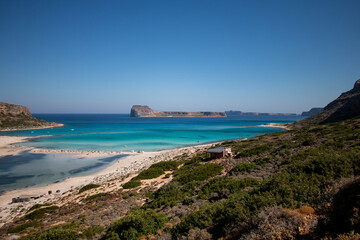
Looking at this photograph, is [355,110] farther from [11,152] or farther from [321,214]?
[11,152]

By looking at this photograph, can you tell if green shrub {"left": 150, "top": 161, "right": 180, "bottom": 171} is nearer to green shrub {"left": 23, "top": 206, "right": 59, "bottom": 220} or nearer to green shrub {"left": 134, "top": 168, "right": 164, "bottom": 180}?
green shrub {"left": 134, "top": 168, "right": 164, "bottom": 180}

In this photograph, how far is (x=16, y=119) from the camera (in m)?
96.1

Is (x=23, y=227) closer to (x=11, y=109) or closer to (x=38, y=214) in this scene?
(x=38, y=214)

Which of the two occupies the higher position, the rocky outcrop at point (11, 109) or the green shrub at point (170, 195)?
the rocky outcrop at point (11, 109)

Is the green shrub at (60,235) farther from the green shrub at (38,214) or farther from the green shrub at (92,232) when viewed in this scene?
the green shrub at (38,214)

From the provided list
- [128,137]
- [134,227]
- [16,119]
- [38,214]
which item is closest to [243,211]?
[134,227]

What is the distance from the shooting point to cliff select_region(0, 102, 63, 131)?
88.3 metres

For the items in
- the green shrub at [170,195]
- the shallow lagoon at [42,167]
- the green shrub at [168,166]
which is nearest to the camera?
the green shrub at [170,195]

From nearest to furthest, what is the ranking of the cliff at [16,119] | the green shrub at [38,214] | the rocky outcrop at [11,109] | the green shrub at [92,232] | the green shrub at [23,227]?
the green shrub at [92,232]
the green shrub at [23,227]
the green shrub at [38,214]
the cliff at [16,119]
the rocky outcrop at [11,109]

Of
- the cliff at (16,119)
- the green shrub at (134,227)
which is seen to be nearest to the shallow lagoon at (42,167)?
the green shrub at (134,227)

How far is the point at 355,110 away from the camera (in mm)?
46188

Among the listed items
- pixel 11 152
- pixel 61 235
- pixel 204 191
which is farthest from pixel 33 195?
pixel 11 152

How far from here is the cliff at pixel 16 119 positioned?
88312 millimetres

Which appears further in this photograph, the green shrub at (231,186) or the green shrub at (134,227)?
the green shrub at (231,186)
